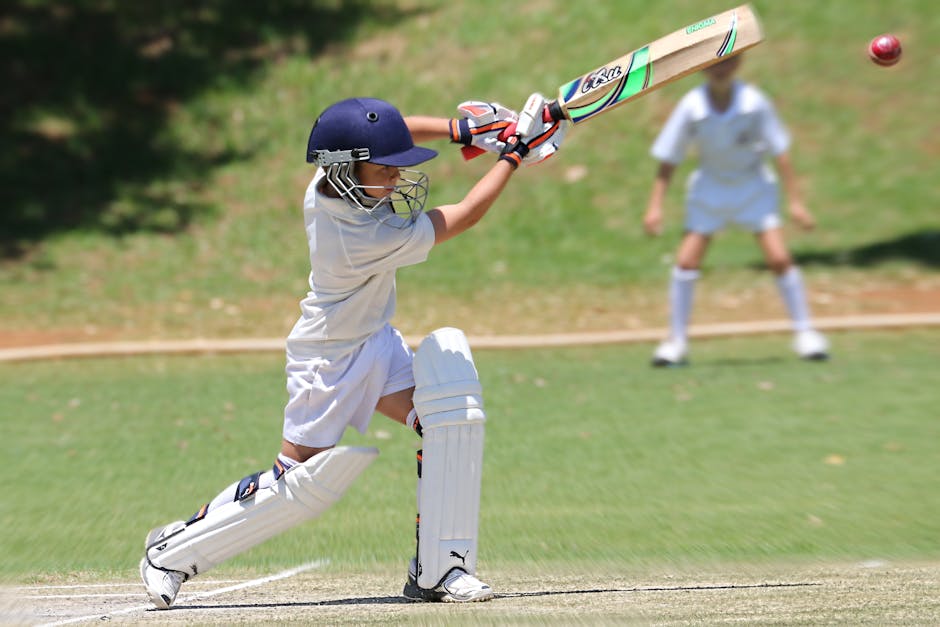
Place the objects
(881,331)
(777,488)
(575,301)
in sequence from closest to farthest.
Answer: (777,488) → (881,331) → (575,301)

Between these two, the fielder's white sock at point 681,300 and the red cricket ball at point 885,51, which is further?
the fielder's white sock at point 681,300

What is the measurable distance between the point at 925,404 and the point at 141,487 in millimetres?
4662

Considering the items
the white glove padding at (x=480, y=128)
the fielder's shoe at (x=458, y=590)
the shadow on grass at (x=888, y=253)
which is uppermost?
the shadow on grass at (x=888, y=253)

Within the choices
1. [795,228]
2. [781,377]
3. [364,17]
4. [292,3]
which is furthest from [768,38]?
[781,377]

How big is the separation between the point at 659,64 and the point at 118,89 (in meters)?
14.4

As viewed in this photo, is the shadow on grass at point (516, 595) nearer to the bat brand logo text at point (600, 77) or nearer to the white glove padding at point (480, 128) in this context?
the white glove padding at point (480, 128)

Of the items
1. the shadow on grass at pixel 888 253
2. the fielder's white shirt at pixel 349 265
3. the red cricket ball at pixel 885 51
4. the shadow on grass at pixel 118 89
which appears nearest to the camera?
the fielder's white shirt at pixel 349 265

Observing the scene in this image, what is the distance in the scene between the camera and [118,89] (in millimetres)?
18031

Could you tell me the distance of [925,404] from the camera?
802cm

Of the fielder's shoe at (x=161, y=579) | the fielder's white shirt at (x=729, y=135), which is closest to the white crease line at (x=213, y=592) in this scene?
the fielder's shoe at (x=161, y=579)

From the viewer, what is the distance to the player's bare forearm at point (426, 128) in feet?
16.7

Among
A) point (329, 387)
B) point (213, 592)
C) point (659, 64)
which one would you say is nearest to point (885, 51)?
point (659, 64)

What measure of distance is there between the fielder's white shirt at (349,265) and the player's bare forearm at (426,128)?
1.99 ft

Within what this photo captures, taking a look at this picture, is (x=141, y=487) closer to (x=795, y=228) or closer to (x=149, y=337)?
(x=149, y=337)
